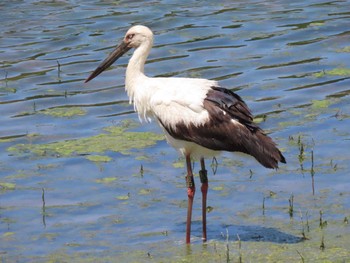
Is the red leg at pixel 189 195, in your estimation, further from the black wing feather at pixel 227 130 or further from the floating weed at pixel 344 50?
the floating weed at pixel 344 50

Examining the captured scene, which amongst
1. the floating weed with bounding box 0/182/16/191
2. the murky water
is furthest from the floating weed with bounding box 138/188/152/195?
the floating weed with bounding box 0/182/16/191

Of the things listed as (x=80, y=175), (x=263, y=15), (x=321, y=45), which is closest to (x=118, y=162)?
(x=80, y=175)

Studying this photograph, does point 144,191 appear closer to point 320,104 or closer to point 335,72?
point 320,104

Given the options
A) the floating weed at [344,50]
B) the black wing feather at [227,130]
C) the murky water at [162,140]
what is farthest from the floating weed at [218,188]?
the floating weed at [344,50]

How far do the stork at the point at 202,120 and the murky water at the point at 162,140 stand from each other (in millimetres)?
486

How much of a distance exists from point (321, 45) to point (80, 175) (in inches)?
247

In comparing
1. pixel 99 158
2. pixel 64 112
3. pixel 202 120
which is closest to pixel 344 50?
pixel 64 112

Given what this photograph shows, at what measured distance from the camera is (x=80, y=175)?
11.2m

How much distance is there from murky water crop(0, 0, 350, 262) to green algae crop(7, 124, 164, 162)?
0.03 m

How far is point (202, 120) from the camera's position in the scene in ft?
30.9

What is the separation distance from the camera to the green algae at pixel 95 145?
39.0 feet

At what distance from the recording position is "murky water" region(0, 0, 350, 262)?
9.43 meters

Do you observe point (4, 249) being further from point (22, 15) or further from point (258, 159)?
point (22, 15)

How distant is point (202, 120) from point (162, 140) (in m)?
2.89
